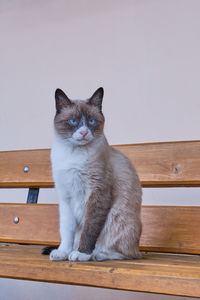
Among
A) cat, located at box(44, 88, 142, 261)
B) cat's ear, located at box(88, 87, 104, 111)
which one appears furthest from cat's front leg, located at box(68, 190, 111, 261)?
cat's ear, located at box(88, 87, 104, 111)

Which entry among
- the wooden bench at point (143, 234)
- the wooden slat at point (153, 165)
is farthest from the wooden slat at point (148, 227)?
the wooden slat at point (153, 165)

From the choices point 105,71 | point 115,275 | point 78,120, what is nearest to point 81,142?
point 78,120

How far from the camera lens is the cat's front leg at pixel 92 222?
112 cm

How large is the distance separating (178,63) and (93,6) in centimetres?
71

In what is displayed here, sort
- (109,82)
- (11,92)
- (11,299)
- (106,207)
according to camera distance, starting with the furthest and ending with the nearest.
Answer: (11,92)
(109,82)
(11,299)
(106,207)

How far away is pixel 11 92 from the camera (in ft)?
8.32

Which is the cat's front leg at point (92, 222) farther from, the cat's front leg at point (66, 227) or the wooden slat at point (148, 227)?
the wooden slat at point (148, 227)

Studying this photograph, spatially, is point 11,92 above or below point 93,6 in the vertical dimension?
below

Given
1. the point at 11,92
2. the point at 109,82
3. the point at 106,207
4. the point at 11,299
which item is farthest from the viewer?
the point at 11,92

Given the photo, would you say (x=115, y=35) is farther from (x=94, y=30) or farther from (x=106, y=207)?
(x=106, y=207)

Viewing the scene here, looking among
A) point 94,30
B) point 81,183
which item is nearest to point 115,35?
point 94,30

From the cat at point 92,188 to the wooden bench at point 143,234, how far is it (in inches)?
3.8

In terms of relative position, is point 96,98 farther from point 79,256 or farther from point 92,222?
point 79,256

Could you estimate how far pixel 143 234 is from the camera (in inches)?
58.8
